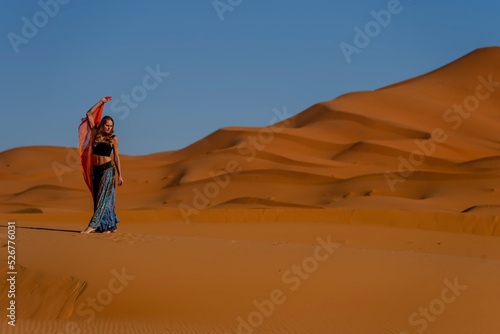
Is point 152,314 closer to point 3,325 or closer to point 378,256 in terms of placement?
point 3,325

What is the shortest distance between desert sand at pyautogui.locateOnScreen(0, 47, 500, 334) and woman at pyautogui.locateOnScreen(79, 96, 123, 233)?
411 mm

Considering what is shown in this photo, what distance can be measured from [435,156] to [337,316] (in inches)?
1458

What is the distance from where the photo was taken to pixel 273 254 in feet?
27.6

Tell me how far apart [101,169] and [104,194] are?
36 cm

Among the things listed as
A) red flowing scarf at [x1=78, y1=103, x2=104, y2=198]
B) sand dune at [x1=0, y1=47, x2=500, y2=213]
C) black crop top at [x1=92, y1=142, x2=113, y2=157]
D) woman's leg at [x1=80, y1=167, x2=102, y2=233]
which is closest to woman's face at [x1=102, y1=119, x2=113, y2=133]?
black crop top at [x1=92, y1=142, x2=113, y2=157]

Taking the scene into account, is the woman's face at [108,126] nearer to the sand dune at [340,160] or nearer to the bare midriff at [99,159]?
→ the bare midriff at [99,159]

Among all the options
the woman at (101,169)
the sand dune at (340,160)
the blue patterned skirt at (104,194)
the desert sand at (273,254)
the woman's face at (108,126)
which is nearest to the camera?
the desert sand at (273,254)

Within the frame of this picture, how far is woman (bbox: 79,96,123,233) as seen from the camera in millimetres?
9383

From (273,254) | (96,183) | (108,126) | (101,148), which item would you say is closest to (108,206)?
(96,183)

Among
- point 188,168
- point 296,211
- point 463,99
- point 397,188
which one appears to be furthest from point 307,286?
point 463,99

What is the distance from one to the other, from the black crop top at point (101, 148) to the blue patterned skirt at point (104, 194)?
0.18 m

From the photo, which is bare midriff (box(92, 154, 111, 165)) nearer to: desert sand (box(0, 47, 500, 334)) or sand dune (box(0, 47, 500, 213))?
desert sand (box(0, 47, 500, 334))

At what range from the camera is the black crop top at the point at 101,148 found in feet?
30.9

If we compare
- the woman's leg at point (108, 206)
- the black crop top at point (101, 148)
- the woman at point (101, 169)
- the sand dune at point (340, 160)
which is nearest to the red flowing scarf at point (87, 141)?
the woman at point (101, 169)
